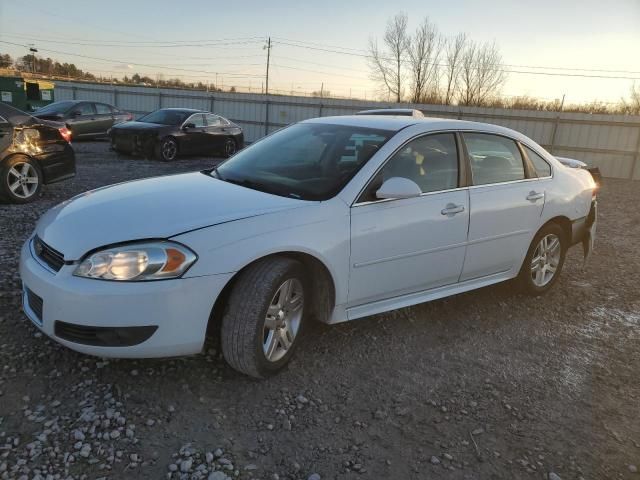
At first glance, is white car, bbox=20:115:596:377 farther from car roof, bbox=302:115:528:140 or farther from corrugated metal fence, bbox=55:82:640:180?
corrugated metal fence, bbox=55:82:640:180

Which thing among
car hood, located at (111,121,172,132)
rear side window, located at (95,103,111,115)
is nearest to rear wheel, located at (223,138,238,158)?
car hood, located at (111,121,172,132)

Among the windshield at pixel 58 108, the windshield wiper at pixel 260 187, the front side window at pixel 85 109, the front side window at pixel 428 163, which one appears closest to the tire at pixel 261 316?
the windshield wiper at pixel 260 187

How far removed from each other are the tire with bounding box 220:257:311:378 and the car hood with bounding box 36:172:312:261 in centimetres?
33

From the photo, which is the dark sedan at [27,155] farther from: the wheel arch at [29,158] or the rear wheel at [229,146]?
the rear wheel at [229,146]

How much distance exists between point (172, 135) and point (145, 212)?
35.3 ft

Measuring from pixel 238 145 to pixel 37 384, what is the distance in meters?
13.4

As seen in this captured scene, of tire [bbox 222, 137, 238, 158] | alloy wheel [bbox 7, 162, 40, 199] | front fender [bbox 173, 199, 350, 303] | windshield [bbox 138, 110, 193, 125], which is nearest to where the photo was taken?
front fender [bbox 173, 199, 350, 303]

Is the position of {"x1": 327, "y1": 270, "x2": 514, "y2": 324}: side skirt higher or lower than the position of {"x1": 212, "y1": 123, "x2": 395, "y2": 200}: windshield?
lower

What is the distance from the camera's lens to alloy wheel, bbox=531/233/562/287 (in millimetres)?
4664

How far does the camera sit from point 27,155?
6863 millimetres

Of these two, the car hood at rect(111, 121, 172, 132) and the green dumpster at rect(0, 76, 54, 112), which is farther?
the green dumpster at rect(0, 76, 54, 112)

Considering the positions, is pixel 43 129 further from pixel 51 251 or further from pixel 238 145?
pixel 238 145

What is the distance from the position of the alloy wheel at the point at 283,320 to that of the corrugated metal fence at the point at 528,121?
1623 cm

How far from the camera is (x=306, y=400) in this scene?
291cm
